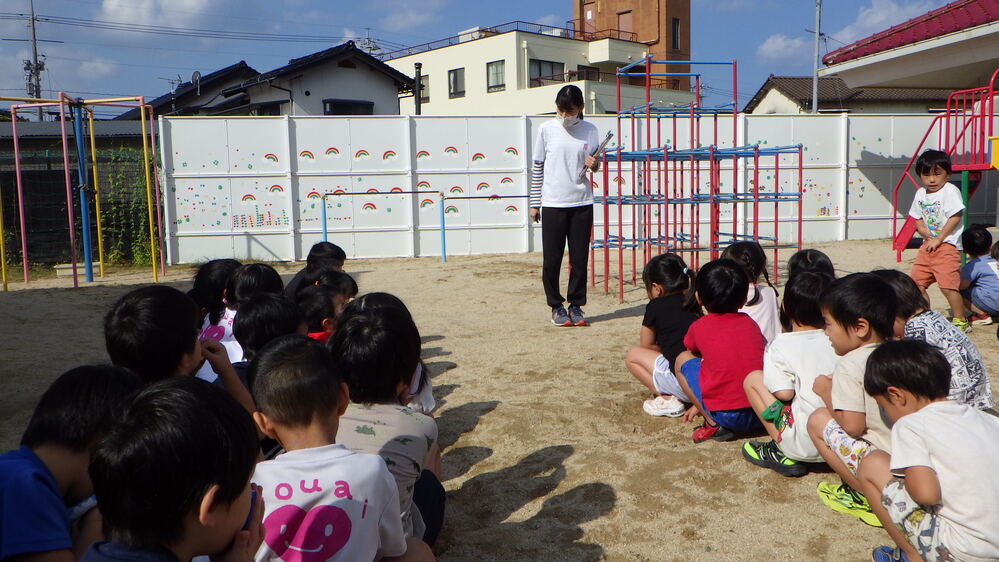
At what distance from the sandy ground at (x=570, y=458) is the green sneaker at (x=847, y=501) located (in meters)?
0.03

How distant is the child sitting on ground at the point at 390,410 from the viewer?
6.96ft

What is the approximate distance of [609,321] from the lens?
6.38 m

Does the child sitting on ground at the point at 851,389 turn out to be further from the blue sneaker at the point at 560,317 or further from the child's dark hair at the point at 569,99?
the child's dark hair at the point at 569,99

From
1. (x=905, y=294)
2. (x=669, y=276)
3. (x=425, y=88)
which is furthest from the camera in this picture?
(x=425, y=88)

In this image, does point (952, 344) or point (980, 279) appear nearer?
point (952, 344)

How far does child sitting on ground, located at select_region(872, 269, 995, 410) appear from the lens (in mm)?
2637

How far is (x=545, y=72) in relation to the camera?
3055cm

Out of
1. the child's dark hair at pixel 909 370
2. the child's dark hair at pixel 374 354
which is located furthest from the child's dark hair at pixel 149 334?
the child's dark hair at pixel 909 370

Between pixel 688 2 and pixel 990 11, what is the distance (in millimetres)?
28526

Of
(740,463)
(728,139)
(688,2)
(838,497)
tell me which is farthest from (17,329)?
(688,2)

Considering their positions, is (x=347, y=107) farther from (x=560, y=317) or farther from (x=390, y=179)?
(x=560, y=317)

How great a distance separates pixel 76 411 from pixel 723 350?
2.45 meters

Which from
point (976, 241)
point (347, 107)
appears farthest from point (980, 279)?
point (347, 107)

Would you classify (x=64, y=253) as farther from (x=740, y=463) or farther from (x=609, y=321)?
(x=740, y=463)
